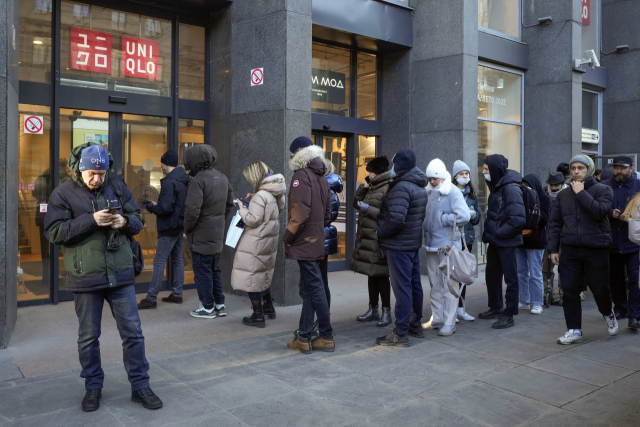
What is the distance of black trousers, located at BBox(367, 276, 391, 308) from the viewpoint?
22.1ft

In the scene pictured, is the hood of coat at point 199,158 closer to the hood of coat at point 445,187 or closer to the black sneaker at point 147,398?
the hood of coat at point 445,187

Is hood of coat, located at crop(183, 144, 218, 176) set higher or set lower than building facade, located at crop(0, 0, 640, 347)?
lower

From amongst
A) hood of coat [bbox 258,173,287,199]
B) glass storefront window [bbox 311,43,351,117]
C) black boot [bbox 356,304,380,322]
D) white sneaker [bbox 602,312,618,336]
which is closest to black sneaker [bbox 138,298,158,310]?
hood of coat [bbox 258,173,287,199]

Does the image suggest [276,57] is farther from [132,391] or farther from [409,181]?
[132,391]

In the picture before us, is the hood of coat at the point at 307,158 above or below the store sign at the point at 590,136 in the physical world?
below

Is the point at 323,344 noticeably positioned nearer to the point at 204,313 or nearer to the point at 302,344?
the point at 302,344

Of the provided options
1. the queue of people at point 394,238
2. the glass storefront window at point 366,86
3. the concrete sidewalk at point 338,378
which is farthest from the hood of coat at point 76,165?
the glass storefront window at point 366,86

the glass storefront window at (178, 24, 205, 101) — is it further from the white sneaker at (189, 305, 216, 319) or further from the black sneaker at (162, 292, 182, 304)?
the white sneaker at (189, 305, 216, 319)

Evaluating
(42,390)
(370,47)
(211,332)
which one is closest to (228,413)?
(42,390)

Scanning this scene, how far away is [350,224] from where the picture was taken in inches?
421

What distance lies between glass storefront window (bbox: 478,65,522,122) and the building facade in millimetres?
41

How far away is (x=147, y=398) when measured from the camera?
13.7ft

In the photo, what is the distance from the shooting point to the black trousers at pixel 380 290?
672 cm

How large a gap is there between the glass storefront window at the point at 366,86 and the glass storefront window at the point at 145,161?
386cm
